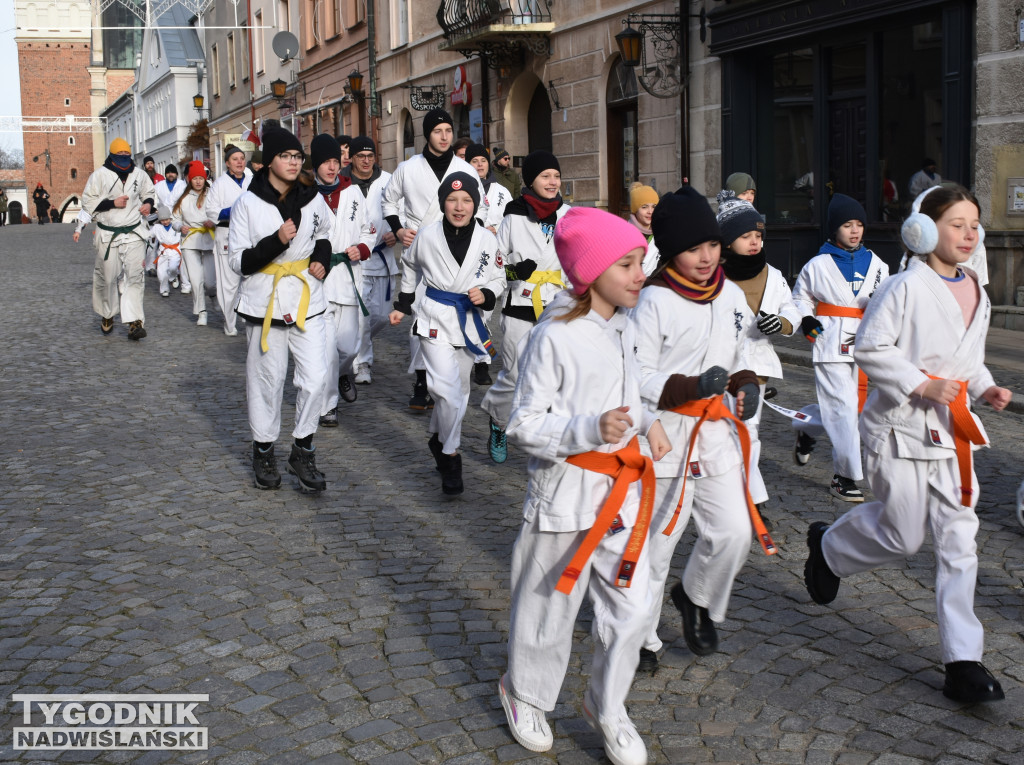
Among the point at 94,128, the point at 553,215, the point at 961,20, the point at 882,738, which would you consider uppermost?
the point at 94,128

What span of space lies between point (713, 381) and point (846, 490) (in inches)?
128

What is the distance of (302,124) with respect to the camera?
3997 centimetres

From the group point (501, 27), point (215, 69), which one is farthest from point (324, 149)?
point (215, 69)

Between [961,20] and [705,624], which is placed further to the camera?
[961,20]

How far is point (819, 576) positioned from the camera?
484 cm

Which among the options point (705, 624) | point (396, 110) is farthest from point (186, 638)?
point (396, 110)

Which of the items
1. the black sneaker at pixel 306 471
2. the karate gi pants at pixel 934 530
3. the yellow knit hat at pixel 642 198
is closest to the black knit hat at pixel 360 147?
the yellow knit hat at pixel 642 198

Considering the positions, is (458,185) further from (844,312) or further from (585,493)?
(585,493)

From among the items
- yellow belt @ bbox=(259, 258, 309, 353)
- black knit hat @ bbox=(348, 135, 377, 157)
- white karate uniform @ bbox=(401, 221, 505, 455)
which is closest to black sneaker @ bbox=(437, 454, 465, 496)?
white karate uniform @ bbox=(401, 221, 505, 455)

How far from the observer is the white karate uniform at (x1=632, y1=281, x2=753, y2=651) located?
4.37 m

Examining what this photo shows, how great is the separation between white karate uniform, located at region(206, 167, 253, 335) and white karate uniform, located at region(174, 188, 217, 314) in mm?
808

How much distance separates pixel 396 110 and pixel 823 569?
→ 27.9 meters

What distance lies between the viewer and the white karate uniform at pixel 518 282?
7609 millimetres

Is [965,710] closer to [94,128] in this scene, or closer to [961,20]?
Result: [961,20]
